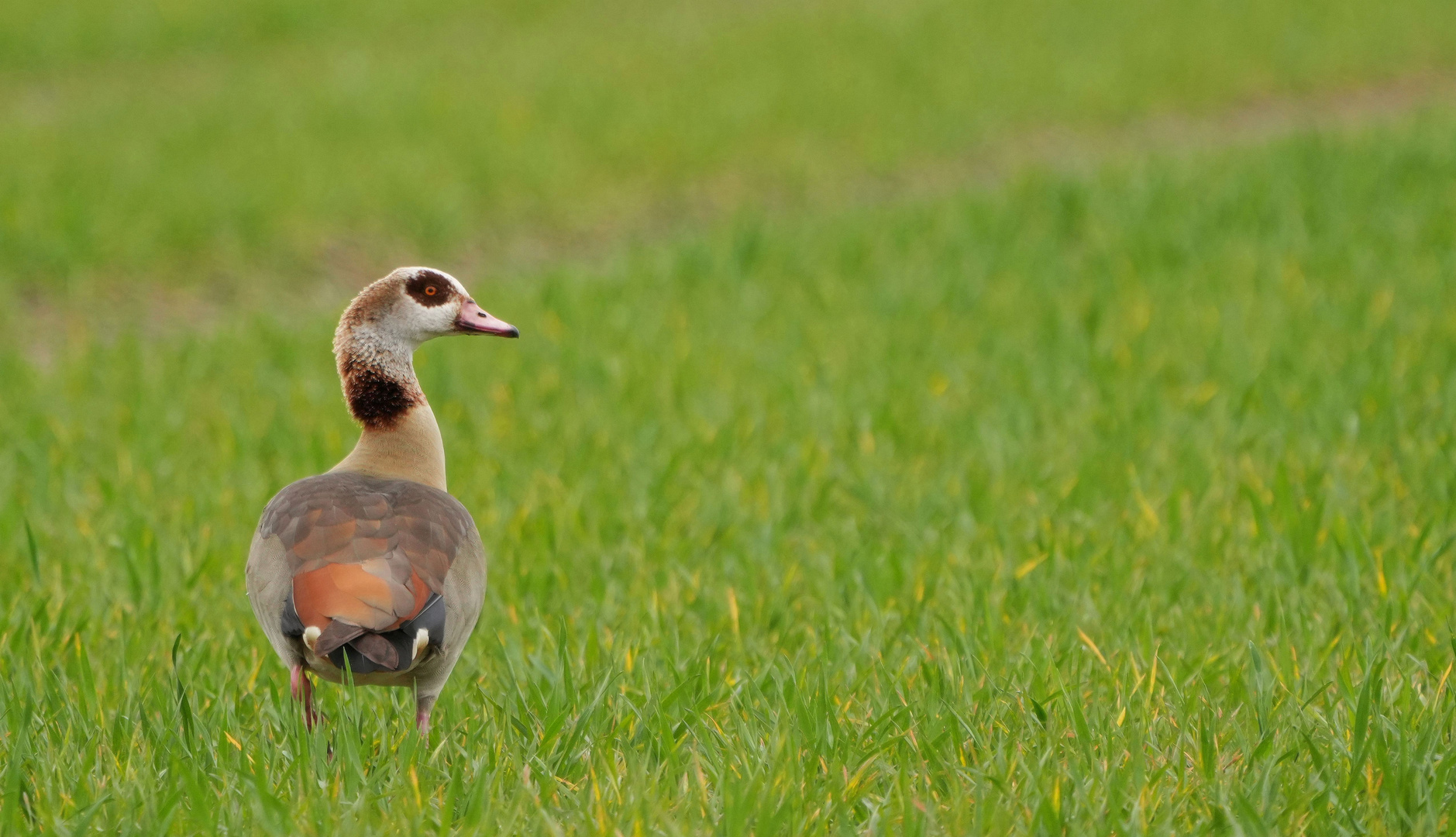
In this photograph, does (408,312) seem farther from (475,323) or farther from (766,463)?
(766,463)

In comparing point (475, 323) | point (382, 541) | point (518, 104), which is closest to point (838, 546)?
point (475, 323)

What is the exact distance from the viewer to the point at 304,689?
10.2 ft

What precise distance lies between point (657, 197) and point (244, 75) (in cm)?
592

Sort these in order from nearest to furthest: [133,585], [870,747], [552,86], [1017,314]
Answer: [870,747] < [133,585] < [1017,314] < [552,86]

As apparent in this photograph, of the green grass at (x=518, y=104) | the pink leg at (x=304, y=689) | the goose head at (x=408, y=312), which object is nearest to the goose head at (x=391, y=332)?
the goose head at (x=408, y=312)

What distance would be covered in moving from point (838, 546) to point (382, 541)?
221cm

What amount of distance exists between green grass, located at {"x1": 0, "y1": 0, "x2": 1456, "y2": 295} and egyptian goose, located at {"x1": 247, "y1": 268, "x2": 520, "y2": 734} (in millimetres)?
6609

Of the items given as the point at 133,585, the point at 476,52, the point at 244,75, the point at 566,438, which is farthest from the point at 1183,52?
the point at 133,585

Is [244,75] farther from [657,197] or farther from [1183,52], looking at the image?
[1183,52]

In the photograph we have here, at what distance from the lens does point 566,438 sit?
20.3ft

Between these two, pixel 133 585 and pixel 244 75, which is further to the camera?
pixel 244 75

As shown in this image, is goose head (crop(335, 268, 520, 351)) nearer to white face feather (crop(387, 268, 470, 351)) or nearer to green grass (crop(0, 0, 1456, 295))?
white face feather (crop(387, 268, 470, 351))

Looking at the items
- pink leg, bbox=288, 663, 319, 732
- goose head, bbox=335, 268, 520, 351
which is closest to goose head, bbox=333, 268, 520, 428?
goose head, bbox=335, 268, 520, 351

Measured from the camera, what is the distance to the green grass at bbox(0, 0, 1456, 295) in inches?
410
